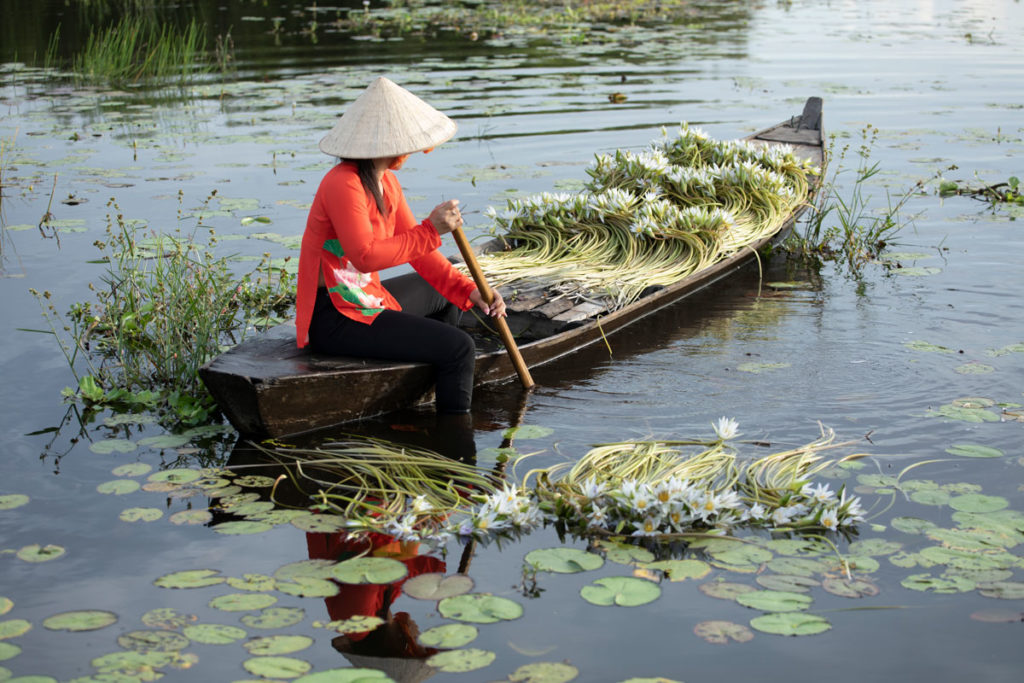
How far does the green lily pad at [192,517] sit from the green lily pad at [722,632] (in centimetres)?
180

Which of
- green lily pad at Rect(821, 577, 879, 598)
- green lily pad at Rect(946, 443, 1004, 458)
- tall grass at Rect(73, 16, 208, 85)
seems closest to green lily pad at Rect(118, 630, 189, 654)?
green lily pad at Rect(821, 577, 879, 598)

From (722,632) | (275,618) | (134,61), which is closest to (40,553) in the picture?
(275,618)

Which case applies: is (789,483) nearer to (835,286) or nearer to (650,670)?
(650,670)

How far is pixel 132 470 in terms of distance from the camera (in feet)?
13.3

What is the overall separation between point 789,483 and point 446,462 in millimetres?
1311

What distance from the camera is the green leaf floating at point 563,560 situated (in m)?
3.30

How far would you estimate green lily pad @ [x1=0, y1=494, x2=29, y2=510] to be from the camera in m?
3.76

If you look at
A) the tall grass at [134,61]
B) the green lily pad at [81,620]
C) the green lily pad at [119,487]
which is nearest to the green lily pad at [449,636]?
the green lily pad at [81,620]

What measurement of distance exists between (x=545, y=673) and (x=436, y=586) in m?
0.55

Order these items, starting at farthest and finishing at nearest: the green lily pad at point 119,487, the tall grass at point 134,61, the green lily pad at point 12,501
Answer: the tall grass at point 134,61, the green lily pad at point 119,487, the green lily pad at point 12,501

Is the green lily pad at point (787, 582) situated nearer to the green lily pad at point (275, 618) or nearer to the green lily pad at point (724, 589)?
the green lily pad at point (724, 589)

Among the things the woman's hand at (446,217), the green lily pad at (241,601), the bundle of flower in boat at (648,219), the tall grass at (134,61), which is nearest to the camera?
the green lily pad at (241,601)

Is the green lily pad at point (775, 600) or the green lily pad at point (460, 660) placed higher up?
the green lily pad at point (775, 600)

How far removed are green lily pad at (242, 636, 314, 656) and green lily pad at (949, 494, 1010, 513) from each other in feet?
7.58
